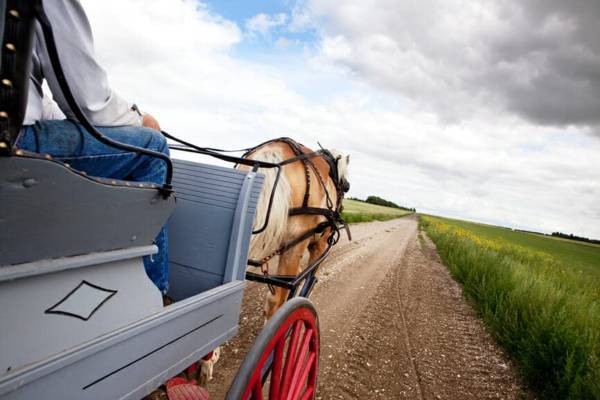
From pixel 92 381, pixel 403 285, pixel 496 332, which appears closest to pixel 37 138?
pixel 92 381

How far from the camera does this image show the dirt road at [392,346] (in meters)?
3.12

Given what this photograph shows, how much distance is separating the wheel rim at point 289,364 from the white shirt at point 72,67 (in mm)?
1199

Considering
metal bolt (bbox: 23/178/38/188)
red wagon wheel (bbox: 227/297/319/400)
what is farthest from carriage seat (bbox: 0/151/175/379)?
red wagon wheel (bbox: 227/297/319/400)

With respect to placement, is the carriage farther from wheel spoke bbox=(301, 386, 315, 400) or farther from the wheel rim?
wheel spoke bbox=(301, 386, 315, 400)

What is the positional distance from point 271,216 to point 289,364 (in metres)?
1.42

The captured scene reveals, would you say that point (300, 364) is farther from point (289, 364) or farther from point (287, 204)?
point (287, 204)

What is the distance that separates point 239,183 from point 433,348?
142 inches

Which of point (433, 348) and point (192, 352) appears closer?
point (192, 352)

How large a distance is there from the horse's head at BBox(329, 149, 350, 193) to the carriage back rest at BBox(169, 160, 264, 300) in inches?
93.0

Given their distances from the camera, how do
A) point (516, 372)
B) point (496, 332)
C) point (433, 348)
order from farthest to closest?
point (496, 332), point (433, 348), point (516, 372)

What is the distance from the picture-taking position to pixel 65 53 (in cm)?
108

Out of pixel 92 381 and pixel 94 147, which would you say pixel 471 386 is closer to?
pixel 92 381

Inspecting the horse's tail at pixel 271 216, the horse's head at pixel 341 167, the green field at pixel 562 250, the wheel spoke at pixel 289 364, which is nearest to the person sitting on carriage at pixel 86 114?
the wheel spoke at pixel 289 364

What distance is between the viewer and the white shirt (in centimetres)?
104
